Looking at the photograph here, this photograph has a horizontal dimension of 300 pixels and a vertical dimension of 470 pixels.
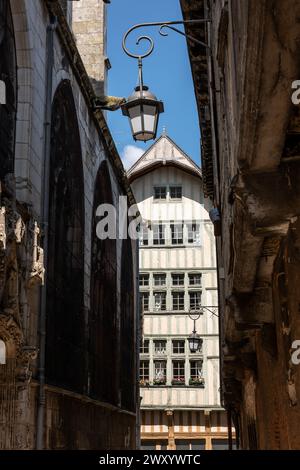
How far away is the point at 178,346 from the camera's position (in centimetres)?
2997

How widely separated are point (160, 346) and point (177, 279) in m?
3.18

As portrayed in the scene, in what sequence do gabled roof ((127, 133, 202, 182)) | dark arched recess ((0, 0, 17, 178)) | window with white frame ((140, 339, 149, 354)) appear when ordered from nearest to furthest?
dark arched recess ((0, 0, 17, 178)) → window with white frame ((140, 339, 149, 354)) → gabled roof ((127, 133, 202, 182))

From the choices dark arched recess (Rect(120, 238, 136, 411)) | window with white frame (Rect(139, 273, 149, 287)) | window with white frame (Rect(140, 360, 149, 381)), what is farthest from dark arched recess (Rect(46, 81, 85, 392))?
window with white frame (Rect(139, 273, 149, 287))

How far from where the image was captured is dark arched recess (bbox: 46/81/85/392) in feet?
37.3

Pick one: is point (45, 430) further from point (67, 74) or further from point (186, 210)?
point (186, 210)

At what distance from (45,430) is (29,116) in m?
4.76

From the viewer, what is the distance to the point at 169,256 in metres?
31.2

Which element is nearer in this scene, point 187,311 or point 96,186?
point 96,186

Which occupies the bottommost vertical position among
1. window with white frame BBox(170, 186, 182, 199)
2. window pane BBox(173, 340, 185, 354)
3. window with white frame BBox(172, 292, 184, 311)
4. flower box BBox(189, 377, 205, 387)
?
flower box BBox(189, 377, 205, 387)

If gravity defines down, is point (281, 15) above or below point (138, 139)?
below

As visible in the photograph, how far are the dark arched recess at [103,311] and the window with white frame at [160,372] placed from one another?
403 inches

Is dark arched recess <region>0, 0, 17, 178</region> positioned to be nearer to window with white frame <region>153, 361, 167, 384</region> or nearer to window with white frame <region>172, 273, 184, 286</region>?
window with white frame <region>153, 361, 167, 384</region>

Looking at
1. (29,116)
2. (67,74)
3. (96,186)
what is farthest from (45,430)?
(96,186)

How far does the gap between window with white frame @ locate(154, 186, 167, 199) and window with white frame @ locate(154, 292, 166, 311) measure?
15.1 feet
